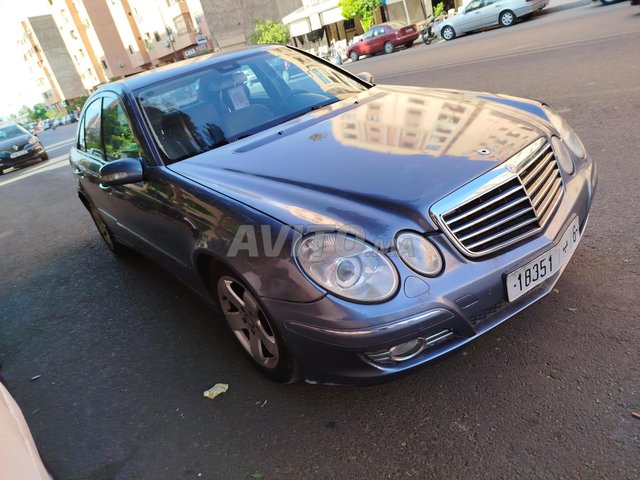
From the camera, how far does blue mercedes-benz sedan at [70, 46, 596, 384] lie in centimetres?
200

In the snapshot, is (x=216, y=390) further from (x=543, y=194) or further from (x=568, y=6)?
(x=568, y=6)

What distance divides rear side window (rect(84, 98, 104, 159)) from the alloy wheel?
2105 millimetres

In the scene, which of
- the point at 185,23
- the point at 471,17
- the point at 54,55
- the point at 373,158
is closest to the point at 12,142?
the point at 471,17

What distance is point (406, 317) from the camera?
1.93 m

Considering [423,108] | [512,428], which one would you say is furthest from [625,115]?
[512,428]

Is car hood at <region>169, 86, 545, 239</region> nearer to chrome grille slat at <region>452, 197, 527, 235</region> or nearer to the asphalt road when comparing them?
chrome grille slat at <region>452, 197, 527, 235</region>

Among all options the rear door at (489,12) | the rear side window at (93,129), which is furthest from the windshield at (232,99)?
the rear door at (489,12)

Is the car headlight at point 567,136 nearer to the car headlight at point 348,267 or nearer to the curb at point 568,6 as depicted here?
the car headlight at point 348,267

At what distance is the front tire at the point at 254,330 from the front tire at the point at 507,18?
1997 centimetres

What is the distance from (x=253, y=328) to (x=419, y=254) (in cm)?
99

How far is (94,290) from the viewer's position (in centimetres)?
451

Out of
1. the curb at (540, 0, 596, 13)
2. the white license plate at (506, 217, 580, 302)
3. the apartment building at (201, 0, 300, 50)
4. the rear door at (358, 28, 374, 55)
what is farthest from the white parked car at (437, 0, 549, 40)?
the apartment building at (201, 0, 300, 50)

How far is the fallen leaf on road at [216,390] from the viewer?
8.93 ft

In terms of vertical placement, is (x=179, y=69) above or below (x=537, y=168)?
above
